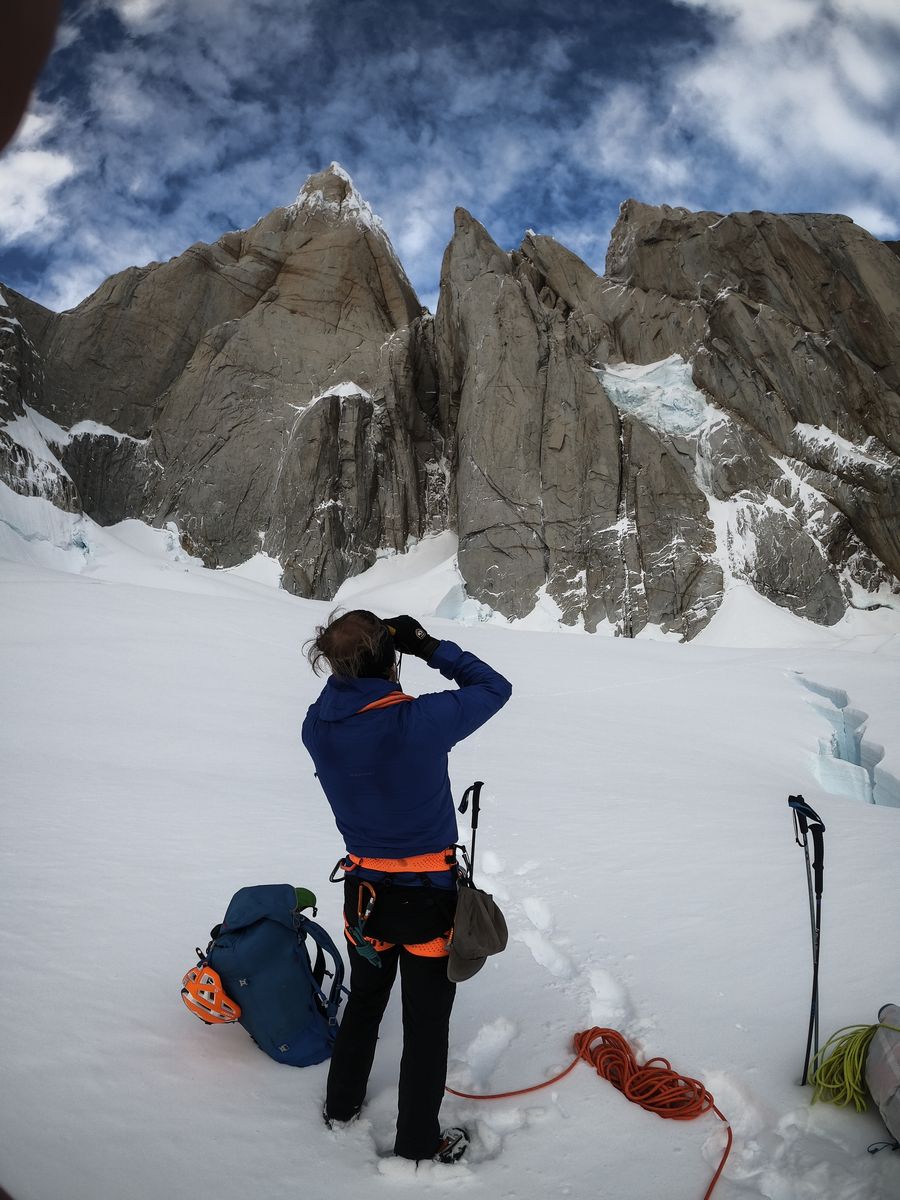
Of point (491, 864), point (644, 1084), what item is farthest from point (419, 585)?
point (644, 1084)

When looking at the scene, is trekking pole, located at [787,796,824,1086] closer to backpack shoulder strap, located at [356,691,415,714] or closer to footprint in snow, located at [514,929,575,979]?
footprint in snow, located at [514,929,575,979]

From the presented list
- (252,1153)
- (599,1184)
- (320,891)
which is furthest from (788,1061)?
(320,891)

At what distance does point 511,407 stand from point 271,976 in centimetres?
4757

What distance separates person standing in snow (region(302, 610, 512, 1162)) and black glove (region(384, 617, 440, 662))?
11 centimetres

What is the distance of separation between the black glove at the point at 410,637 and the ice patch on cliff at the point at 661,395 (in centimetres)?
4853

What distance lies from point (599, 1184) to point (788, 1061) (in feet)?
3.78

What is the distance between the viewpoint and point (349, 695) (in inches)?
101

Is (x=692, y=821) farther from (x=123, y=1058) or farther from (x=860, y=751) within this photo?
(x=860, y=751)

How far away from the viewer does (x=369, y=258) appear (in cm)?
5856

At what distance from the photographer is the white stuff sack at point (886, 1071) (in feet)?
8.23

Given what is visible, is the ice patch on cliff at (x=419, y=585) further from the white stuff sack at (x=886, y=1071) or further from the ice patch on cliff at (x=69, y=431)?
the white stuff sack at (x=886, y=1071)

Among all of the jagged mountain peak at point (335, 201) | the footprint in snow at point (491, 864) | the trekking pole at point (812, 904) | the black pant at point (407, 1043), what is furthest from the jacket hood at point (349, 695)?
the jagged mountain peak at point (335, 201)

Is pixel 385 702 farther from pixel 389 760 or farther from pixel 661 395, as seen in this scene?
pixel 661 395

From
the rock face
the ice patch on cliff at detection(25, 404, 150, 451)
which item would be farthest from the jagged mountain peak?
the ice patch on cliff at detection(25, 404, 150, 451)
